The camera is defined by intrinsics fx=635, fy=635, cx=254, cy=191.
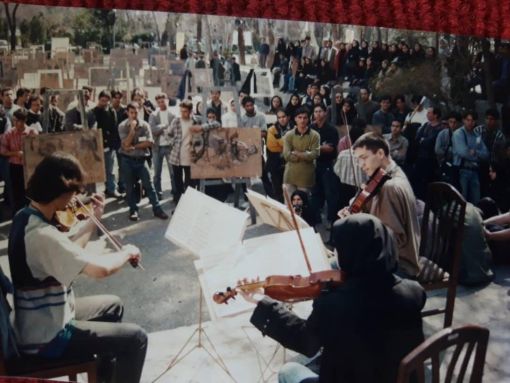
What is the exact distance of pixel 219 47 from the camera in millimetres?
1726

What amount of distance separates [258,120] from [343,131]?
26cm

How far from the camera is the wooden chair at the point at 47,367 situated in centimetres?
184

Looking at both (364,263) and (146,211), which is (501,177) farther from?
(146,211)

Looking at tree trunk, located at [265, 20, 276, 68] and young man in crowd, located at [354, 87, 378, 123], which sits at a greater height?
tree trunk, located at [265, 20, 276, 68]

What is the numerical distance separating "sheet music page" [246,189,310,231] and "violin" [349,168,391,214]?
0.16 m

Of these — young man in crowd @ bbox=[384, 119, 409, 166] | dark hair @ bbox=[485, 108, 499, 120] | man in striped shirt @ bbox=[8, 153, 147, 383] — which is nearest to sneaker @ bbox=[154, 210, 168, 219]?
man in striped shirt @ bbox=[8, 153, 147, 383]

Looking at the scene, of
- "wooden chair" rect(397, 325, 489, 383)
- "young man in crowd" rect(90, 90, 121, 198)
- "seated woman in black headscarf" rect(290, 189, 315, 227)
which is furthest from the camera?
"seated woman in black headscarf" rect(290, 189, 315, 227)

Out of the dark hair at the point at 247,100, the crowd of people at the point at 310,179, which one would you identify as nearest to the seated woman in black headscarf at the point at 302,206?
the crowd of people at the point at 310,179

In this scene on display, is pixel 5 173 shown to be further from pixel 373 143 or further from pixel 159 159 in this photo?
pixel 373 143

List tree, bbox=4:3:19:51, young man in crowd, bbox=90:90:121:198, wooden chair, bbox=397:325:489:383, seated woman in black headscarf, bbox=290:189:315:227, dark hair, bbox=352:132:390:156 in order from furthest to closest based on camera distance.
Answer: seated woman in black headscarf, bbox=290:189:315:227, dark hair, bbox=352:132:390:156, young man in crowd, bbox=90:90:121:198, tree, bbox=4:3:19:51, wooden chair, bbox=397:325:489:383

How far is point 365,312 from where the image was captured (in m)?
1.73

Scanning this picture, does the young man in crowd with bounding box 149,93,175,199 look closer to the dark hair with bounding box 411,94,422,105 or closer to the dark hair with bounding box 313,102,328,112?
the dark hair with bounding box 313,102,328,112

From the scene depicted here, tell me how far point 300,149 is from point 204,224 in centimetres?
38

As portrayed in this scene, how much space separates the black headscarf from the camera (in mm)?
1687
